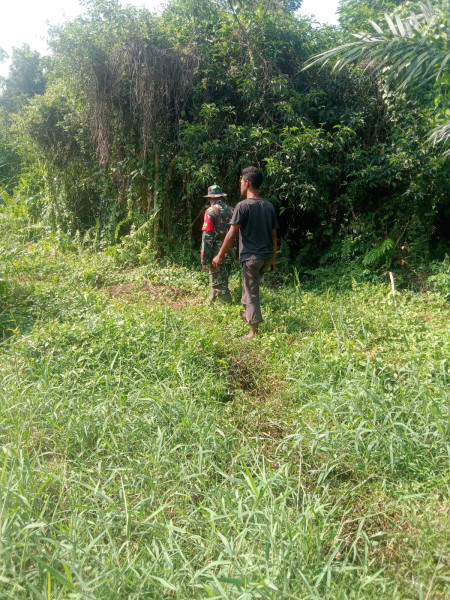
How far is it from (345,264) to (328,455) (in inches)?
185

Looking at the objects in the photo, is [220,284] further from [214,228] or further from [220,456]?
[220,456]

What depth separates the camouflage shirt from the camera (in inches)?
226

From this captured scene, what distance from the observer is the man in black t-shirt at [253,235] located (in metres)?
4.66

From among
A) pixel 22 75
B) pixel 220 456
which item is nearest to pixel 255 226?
pixel 220 456

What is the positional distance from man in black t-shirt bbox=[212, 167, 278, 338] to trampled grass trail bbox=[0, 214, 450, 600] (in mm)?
277

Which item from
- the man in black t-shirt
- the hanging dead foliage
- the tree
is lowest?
the man in black t-shirt

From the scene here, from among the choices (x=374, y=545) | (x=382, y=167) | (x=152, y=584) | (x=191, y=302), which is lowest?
(x=374, y=545)

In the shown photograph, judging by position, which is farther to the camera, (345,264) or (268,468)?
(345,264)

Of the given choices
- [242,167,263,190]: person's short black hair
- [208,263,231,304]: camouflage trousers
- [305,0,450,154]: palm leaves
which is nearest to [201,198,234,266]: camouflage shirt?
[208,263,231,304]: camouflage trousers

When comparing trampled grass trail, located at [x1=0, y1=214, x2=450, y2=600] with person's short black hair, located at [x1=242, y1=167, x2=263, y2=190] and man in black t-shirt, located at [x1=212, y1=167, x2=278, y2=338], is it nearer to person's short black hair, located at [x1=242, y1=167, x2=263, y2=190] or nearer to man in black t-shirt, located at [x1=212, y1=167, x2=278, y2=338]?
man in black t-shirt, located at [x1=212, y1=167, x2=278, y2=338]

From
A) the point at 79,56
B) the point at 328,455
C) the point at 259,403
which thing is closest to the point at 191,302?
the point at 259,403

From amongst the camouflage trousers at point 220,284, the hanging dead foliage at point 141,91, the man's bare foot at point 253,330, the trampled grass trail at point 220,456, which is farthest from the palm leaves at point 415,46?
the hanging dead foliage at point 141,91

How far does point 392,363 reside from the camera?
3850 mm

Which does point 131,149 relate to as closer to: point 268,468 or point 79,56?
point 79,56
